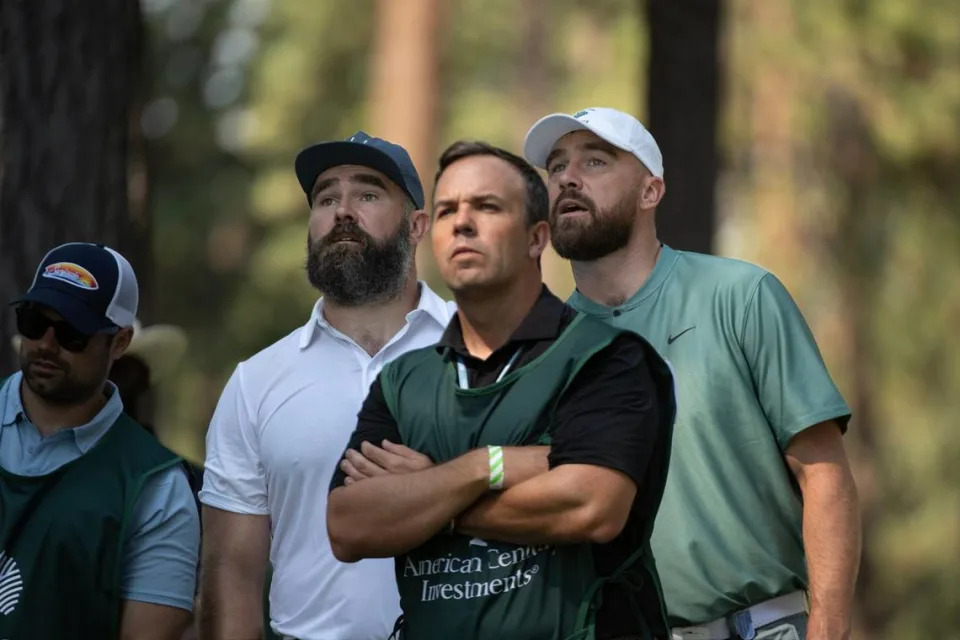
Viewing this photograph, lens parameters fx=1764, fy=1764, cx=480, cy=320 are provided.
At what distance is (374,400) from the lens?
192 inches

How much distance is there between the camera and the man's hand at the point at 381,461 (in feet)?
15.2

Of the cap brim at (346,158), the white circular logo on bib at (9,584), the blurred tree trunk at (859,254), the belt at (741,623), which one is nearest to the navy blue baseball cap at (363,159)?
the cap brim at (346,158)

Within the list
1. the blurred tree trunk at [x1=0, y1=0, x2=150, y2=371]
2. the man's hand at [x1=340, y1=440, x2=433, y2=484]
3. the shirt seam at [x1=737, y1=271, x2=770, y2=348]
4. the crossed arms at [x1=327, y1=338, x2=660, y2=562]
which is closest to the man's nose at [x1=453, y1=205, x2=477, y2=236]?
the crossed arms at [x1=327, y1=338, x2=660, y2=562]

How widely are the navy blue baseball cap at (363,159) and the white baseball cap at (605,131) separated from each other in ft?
1.37

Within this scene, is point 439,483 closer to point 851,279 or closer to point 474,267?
point 474,267

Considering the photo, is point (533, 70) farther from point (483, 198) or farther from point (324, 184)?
point (483, 198)

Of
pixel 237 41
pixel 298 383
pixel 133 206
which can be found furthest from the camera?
pixel 237 41

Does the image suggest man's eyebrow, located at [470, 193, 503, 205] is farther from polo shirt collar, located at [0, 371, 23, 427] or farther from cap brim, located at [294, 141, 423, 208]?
polo shirt collar, located at [0, 371, 23, 427]

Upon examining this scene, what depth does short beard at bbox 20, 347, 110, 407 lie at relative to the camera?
5.19 metres

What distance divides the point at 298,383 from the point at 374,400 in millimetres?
815

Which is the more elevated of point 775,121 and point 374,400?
point 775,121

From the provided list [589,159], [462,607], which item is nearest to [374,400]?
[462,607]

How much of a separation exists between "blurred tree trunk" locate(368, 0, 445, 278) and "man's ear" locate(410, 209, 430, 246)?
1214cm

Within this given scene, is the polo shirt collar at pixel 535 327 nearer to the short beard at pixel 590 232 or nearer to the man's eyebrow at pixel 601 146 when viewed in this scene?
the short beard at pixel 590 232
